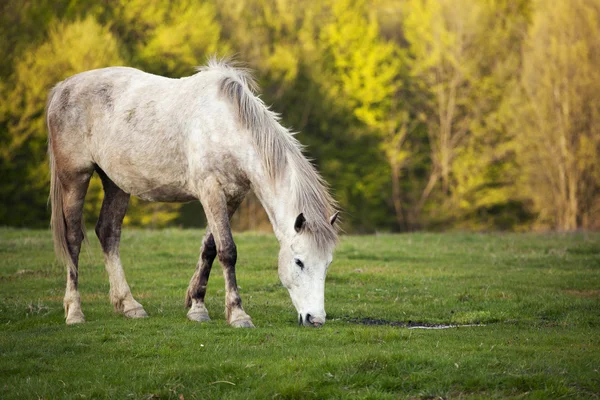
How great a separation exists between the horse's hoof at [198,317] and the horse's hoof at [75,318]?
45.2 inches

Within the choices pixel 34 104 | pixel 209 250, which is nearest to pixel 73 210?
pixel 209 250

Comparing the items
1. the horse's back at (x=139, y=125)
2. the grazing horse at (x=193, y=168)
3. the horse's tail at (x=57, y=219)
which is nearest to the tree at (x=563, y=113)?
the grazing horse at (x=193, y=168)

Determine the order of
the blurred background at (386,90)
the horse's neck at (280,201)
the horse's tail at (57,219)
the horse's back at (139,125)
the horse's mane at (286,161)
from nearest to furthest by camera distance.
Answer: the horse's mane at (286,161) → the horse's neck at (280,201) → the horse's back at (139,125) → the horse's tail at (57,219) → the blurred background at (386,90)

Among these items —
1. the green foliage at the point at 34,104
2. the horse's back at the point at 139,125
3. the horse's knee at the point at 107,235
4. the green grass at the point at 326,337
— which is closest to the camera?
the green grass at the point at 326,337

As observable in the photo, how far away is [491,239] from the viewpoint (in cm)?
1766

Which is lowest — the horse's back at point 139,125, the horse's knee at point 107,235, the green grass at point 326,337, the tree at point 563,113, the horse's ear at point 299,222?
the green grass at point 326,337

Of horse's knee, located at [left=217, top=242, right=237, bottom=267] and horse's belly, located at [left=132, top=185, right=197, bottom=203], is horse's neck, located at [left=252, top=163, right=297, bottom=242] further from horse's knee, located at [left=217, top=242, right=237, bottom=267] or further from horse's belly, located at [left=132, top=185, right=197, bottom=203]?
horse's belly, located at [left=132, top=185, right=197, bottom=203]

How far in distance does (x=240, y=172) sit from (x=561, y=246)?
9.78 m

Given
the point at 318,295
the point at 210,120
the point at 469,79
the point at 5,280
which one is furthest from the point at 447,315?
the point at 469,79

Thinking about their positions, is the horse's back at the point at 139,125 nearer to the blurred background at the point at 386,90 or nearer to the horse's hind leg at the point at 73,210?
the horse's hind leg at the point at 73,210

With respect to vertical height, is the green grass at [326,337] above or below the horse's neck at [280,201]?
below

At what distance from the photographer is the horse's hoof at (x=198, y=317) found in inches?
315

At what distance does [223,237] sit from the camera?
7887 millimetres

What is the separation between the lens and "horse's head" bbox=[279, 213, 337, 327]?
7.36 meters
